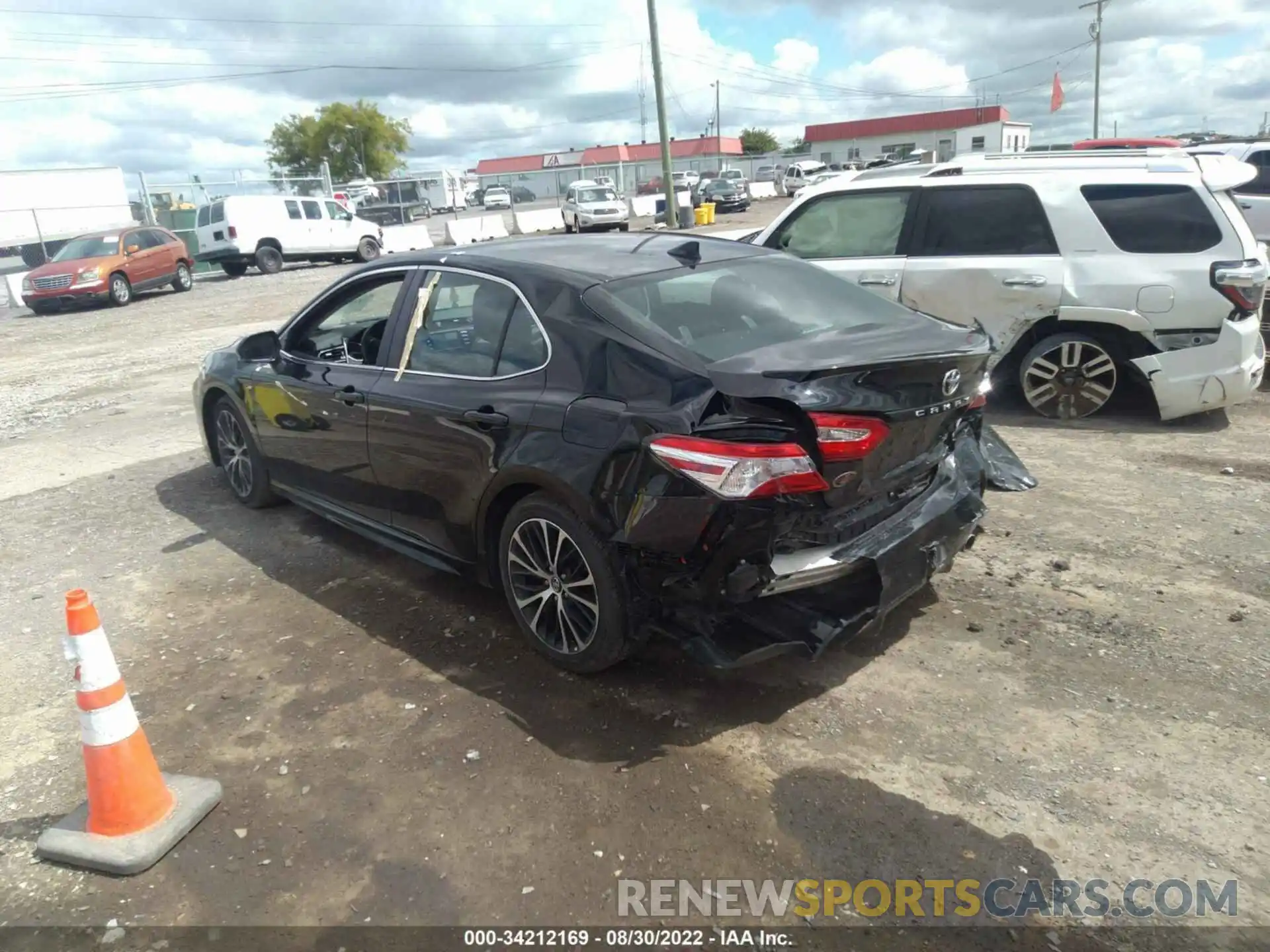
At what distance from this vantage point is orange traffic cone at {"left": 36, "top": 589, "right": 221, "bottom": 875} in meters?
2.72

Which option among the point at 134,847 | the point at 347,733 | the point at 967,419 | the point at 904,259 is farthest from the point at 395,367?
the point at 904,259

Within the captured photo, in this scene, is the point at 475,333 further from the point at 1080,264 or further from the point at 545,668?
the point at 1080,264

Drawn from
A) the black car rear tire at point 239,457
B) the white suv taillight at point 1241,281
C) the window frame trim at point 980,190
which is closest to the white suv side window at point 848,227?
the window frame trim at point 980,190

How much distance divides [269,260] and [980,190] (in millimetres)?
21399

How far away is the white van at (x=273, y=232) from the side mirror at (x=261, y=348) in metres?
18.2

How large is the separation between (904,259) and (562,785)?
527 centimetres

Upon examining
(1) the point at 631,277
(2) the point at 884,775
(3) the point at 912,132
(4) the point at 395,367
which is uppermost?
(3) the point at 912,132

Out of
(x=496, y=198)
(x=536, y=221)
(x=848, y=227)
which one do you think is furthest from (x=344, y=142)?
(x=848, y=227)

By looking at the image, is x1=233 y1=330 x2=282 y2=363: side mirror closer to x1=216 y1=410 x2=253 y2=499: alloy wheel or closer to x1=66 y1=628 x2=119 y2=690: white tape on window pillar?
x1=216 y1=410 x2=253 y2=499: alloy wheel

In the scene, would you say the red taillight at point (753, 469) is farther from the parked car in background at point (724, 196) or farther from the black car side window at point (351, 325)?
the parked car in background at point (724, 196)

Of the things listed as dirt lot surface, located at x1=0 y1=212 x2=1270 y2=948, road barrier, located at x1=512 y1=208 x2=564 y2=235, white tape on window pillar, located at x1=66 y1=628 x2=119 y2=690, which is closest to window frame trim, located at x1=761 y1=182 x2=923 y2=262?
dirt lot surface, located at x1=0 y1=212 x2=1270 y2=948

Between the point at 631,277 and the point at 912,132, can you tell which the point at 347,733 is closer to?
the point at 631,277

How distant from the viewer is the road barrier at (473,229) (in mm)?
29705

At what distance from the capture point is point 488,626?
404cm
